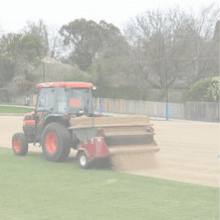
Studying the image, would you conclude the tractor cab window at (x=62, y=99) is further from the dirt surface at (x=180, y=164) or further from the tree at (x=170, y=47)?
the tree at (x=170, y=47)

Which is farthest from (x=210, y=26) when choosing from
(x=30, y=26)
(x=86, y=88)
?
(x=30, y=26)

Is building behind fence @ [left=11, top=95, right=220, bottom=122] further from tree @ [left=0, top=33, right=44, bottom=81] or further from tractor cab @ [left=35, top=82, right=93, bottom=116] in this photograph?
tractor cab @ [left=35, top=82, right=93, bottom=116]

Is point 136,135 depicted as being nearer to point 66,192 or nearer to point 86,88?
point 86,88

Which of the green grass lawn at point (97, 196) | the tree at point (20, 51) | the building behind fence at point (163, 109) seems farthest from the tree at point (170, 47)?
the green grass lawn at point (97, 196)

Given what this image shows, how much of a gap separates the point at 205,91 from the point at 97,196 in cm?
2878

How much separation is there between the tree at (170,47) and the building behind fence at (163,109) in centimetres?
248

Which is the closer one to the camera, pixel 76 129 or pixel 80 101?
pixel 76 129

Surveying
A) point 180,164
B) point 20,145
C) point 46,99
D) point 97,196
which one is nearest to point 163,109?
point 20,145

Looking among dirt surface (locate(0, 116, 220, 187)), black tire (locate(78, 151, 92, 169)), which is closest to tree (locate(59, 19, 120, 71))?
dirt surface (locate(0, 116, 220, 187))

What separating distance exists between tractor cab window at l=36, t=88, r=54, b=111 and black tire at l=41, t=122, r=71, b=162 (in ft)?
3.26

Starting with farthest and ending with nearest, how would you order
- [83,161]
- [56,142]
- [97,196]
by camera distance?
1. [56,142]
2. [83,161]
3. [97,196]

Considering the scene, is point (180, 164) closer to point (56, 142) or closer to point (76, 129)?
point (76, 129)

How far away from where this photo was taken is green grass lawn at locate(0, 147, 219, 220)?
23.5 feet

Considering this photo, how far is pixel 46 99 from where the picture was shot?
1389cm
